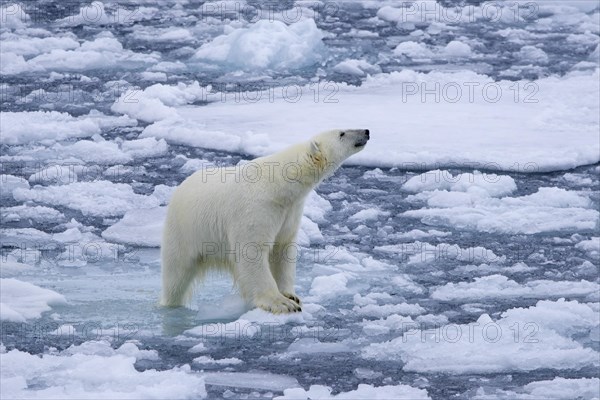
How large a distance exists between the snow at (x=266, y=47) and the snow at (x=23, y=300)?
6.06 meters

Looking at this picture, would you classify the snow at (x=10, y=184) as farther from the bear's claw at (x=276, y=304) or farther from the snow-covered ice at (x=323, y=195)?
the bear's claw at (x=276, y=304)

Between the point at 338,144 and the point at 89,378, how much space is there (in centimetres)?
165

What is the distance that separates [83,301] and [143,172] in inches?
102

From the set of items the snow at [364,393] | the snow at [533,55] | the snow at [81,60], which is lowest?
the snow at [533,55]

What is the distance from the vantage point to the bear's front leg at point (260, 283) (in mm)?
5293

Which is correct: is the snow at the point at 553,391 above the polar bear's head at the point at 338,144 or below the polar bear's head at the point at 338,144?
below

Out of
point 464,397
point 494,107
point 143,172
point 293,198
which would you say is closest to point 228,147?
point 143,172

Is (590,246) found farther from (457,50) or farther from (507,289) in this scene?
(457,50)

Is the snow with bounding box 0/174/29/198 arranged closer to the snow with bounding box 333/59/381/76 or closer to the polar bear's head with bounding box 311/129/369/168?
the polar bear's head with bounding box 311/129/369/168

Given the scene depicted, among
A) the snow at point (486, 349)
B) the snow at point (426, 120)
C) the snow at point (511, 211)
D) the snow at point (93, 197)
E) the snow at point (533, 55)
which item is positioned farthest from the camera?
the snow at point (533, 55)

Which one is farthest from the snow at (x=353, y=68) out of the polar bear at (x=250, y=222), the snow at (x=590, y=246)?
the polar bear at (x=250, y=222)

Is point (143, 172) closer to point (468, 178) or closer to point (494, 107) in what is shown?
point (468, 178)

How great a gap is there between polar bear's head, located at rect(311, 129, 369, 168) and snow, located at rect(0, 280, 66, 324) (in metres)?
1.39

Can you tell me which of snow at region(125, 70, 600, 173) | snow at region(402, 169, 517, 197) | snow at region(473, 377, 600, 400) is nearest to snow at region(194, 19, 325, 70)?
snow at region(125, 70, 600, 173)
